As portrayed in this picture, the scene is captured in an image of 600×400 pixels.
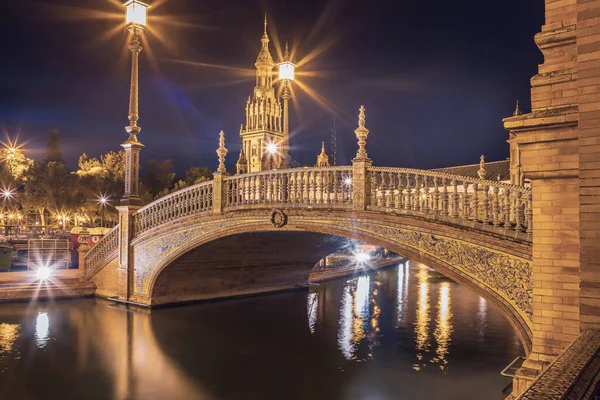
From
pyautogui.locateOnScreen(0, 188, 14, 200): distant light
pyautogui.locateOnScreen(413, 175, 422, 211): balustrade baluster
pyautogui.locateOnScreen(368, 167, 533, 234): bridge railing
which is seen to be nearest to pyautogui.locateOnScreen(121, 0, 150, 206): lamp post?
pyautogui.locateOnScreen(368, 167, 533, 234): bridge railing

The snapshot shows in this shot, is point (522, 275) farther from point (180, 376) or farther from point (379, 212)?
point (180, 376)

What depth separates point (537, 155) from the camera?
6000mm

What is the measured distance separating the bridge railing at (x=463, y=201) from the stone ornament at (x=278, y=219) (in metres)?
2.55

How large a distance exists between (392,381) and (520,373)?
4000 mm

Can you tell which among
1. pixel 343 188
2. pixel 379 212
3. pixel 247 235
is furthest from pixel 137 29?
pixel 379 212

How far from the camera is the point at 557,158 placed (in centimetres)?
589

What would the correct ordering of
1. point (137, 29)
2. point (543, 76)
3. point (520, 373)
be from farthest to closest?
point (137, 29) → point (520, 373) → point (543, 76)

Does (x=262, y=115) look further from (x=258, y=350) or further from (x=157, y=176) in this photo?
(x=258, y=350)

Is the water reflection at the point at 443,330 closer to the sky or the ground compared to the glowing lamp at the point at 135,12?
closer to the ground

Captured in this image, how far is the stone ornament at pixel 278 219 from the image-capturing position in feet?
41.7

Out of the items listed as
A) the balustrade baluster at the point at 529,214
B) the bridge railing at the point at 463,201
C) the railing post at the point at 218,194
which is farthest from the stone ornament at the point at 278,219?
the balustrade baluster at the point at 529,214

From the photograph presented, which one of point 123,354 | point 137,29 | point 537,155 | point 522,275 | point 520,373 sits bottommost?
point 123,354

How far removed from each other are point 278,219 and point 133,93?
7.98 meters

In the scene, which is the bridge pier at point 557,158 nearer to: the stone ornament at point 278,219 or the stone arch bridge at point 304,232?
the stone arch bridge at point 304,232
